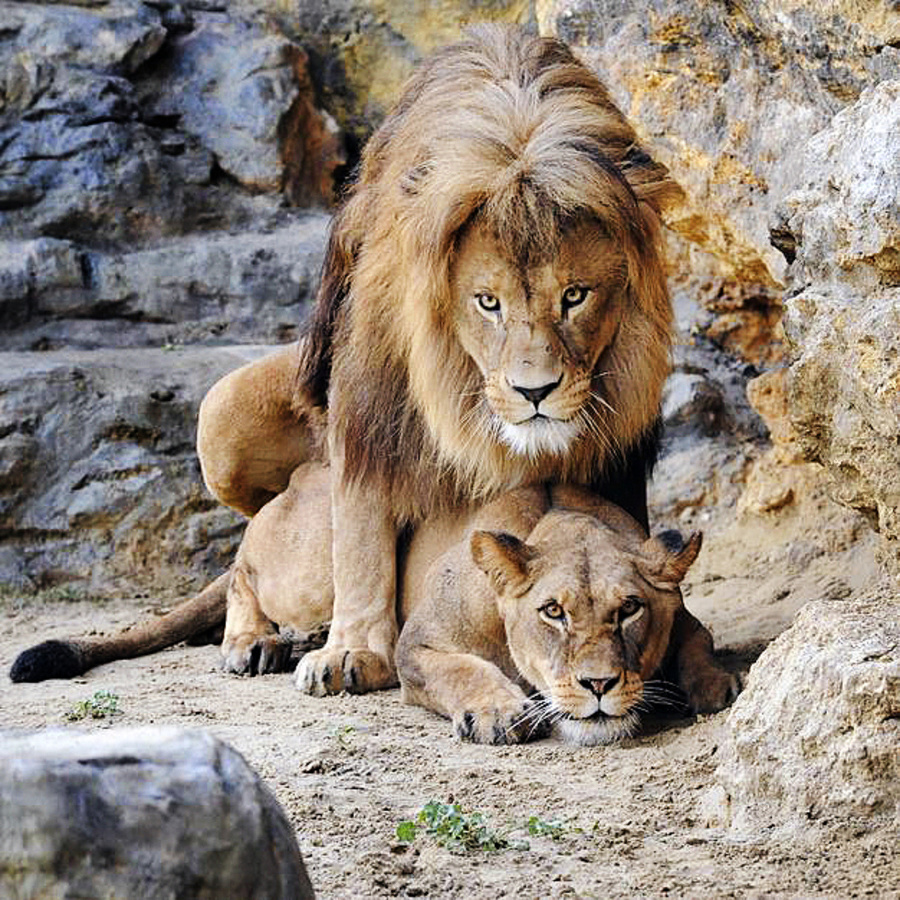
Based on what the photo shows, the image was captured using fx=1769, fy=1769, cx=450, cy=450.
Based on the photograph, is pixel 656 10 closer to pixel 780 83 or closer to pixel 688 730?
pixel 780 83

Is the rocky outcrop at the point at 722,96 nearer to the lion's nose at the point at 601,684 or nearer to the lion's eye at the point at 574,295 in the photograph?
the lion's eye at the point at 574,295

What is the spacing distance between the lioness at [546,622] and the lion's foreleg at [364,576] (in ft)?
0.37

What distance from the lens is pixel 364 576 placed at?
591cm

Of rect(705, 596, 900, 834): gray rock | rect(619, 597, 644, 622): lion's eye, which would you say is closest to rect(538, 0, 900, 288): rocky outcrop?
rect(619, 597, 644, 622): lion's eye

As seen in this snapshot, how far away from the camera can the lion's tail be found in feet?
20.0

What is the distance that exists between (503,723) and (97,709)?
4.12 feet

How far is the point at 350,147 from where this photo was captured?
962 cm

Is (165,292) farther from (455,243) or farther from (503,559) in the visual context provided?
(503,559)

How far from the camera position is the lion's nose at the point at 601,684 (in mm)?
4688

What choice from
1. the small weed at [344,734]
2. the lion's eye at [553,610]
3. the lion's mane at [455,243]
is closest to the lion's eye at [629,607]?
the lion's eye at [553,610]

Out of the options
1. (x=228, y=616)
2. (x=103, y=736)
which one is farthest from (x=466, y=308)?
(x=103, y=736)

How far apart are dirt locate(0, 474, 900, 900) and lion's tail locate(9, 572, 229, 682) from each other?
0.07 meters

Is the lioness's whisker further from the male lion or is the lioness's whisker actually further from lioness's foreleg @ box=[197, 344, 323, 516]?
lioness's foreleg @ box=[197, 344, 323, 516]

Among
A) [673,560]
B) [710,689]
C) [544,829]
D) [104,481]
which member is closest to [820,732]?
[544,829]
